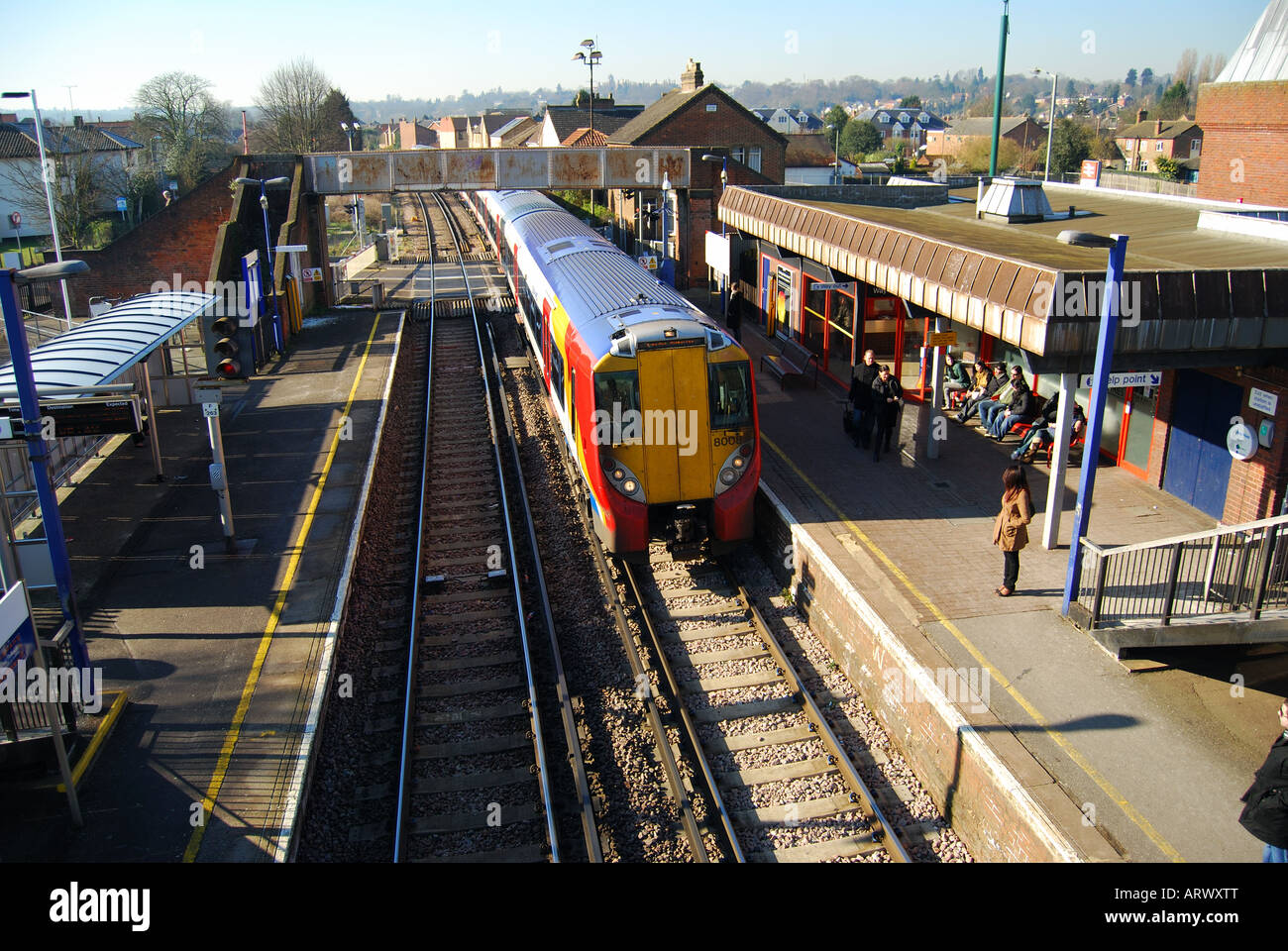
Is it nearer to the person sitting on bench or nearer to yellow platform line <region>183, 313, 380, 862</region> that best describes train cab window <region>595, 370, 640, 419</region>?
yellow platform line <region>183, 313, 380, 862</region>

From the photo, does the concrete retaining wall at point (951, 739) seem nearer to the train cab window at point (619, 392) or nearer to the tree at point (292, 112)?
the train cab window at point (619, 392)

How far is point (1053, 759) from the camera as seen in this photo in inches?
293

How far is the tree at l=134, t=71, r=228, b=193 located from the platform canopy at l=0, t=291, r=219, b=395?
3919 cm

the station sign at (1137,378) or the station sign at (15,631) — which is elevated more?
the station sign at (1137,378)

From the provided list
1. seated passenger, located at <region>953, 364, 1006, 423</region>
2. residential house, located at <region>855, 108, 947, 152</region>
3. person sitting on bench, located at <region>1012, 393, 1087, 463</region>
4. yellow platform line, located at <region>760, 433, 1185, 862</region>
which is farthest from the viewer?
residential house, located at <region>855, 108, 947, 152</region>

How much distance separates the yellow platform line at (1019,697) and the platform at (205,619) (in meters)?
6.16

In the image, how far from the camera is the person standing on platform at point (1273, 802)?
18.8 ft

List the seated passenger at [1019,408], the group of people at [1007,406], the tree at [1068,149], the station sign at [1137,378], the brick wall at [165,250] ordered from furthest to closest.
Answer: the tree at [1068,149], the brick wall at [165,250], the seated passenger at [1019,408], the group of people at [1007,406], the station sign at [1137,378]

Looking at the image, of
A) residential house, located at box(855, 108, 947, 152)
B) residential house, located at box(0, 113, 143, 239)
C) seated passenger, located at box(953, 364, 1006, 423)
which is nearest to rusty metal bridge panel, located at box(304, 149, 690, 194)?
seated passenger, located at box(953, 364, 1006, 423)

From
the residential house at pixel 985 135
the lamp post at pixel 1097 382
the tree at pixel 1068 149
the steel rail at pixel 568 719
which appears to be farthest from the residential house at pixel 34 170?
Answer: the residential house at pixel 985 135

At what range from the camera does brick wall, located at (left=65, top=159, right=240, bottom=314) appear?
28.6m

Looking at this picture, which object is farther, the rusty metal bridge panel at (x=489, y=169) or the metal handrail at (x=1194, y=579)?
the rusty metal bridge panel at (x=489, y=169)
